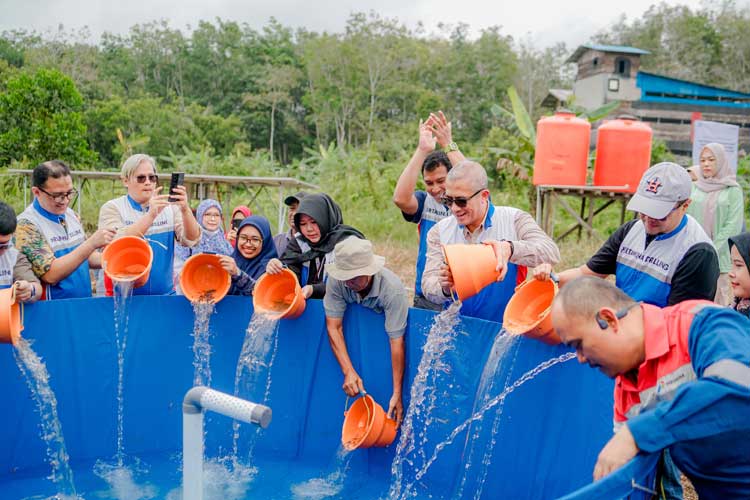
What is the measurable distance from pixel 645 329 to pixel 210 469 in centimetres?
308

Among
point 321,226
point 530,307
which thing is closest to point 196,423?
point 530,307

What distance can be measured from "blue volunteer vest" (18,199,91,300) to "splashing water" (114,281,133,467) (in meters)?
0.24

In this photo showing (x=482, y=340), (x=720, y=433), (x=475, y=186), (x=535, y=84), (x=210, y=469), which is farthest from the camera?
(x=535, y=84)

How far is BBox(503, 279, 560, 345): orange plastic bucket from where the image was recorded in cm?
307

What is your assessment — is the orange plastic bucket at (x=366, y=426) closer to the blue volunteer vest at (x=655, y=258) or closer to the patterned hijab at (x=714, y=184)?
the blue volunteer vest at (x=655, y=258)

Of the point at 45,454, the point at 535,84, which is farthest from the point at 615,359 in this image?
the point at 535,84

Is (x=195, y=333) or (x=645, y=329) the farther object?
(x=195, y=333)

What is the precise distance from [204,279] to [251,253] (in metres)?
0.33

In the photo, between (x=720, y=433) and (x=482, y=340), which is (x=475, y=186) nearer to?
(x=482, y=340)

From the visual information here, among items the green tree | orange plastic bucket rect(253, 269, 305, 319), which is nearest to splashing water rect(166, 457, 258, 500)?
orange plastic bucket rect(253, 269, 305, 319)

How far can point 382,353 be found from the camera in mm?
3965

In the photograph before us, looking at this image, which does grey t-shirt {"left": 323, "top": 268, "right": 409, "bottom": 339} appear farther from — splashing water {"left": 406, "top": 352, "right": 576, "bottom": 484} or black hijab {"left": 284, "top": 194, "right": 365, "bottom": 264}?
splashing water {"left": 406, "top": 352, "right": 576, "bottom": 484}

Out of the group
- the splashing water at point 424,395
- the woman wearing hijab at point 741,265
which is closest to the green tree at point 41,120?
the splashing water at point 424,395

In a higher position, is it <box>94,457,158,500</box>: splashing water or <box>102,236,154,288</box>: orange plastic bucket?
<box>102,236,154,288</box>: orange plastic bucket
